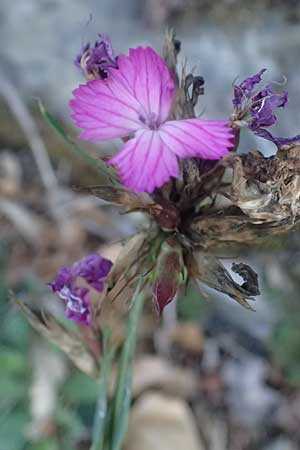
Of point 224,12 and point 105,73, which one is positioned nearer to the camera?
point 105,73

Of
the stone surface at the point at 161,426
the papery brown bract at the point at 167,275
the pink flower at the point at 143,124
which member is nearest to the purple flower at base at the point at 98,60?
the pink flower at the point at 143,124

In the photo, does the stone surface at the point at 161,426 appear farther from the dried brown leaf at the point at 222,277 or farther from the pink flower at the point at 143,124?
the pink flower at the point at 143,124

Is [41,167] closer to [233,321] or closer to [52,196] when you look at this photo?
[52,196]

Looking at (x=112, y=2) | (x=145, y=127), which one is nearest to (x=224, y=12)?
(x=112, y=2)

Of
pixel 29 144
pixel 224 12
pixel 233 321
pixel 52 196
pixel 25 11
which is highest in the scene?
pixel 25 11

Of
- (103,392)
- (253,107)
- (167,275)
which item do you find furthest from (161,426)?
(253,107)

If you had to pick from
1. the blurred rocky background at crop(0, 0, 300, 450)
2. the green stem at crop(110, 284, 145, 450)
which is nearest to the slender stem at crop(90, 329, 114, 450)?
the green stem at crop(110, 284, 145, 450)

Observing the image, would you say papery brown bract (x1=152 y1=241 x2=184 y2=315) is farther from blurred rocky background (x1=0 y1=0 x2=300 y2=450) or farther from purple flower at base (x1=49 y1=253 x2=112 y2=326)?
blurred rocky background (x1=0 y1=0 x2=300 y2=450)
